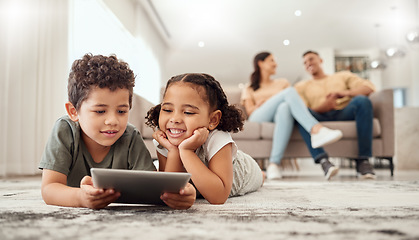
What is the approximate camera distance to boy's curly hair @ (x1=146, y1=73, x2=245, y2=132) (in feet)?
3.68

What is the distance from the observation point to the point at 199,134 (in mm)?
1029

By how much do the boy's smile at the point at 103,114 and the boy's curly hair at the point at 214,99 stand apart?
177 mm

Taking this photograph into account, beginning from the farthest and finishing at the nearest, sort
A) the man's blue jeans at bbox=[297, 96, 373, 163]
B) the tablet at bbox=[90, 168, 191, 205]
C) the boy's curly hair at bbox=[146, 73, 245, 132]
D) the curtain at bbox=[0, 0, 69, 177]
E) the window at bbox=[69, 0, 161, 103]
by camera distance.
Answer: the window at bbox=[69, 0, 161, 103] → the curtain at bbox=[0, 0, 69, 177] → the man's blue jeans at bbox=[297, 96, 373, 163] → the boy's curly hair at bbox=[146, 73, 245, 132] → the tablet at bbox=[90, 168, 191, 205]

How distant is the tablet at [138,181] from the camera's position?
777 mm

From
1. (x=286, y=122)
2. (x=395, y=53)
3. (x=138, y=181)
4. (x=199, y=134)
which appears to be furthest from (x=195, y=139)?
(x=395, y=53)

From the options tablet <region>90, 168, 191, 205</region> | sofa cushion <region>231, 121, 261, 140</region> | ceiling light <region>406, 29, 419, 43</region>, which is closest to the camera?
tablet <region>90, 168, 191, 205</region>

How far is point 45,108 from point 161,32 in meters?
4.43

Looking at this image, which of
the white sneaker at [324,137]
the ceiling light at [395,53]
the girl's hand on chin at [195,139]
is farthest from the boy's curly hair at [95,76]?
the ceiling light at [395,53]

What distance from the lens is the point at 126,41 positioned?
18.9 ft

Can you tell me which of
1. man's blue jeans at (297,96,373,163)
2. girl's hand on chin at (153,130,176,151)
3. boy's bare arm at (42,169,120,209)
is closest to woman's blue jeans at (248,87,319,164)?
man's blue jeans at (297,96,373,163)

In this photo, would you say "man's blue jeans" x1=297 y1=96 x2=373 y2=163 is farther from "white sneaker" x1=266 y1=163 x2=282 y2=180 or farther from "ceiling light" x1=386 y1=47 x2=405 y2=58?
"ceiling light" x1=386 y1=47 x2=405 y2=58

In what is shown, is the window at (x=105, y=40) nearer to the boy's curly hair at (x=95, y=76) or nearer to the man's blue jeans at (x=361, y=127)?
the man's blue jeans at (x=361, y=127)

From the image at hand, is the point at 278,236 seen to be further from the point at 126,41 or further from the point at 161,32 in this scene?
the point at 161,32

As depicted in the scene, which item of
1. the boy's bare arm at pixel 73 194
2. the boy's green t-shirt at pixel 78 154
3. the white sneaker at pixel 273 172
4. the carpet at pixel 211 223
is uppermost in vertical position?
the boy's green t-shirt at pixel 78 154
